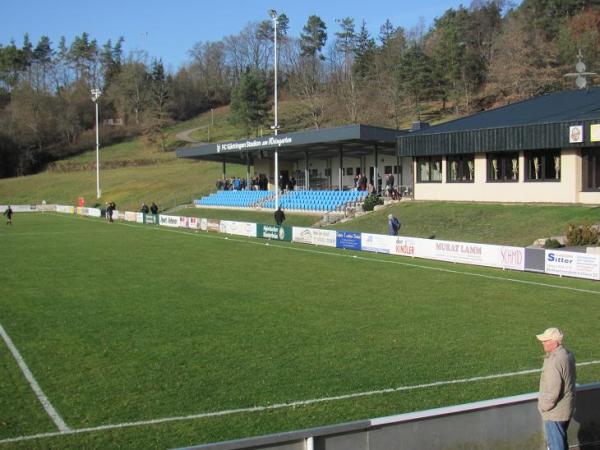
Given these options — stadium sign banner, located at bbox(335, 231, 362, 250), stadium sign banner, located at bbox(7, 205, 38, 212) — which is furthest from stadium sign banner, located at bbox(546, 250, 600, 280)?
stadium sign banner, located at bbox(7, 205, 38, 212)

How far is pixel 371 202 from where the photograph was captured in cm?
4188

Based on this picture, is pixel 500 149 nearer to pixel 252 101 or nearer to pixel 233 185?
pixel 233 185

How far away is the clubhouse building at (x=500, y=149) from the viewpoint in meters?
31.5

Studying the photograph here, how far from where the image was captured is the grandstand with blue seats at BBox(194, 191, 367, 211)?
147 ft

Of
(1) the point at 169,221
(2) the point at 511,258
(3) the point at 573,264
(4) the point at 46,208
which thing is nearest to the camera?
(3) the point at 573,264

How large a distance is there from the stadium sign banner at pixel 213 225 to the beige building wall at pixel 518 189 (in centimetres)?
1334

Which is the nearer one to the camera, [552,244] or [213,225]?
[552,244]

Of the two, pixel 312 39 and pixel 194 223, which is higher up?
pixel 312 39

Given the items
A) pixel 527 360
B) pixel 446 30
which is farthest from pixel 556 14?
pixel 527 360

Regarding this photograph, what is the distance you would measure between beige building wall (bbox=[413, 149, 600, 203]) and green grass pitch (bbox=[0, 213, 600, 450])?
12.0 m

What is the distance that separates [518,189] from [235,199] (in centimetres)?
2843

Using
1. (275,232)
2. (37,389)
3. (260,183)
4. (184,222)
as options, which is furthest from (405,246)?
(260,183)

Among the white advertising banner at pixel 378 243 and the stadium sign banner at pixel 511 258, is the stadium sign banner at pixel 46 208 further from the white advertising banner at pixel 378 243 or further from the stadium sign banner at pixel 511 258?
the stadium sign banner at pixel 511 258

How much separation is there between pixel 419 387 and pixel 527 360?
2709 millimetres
